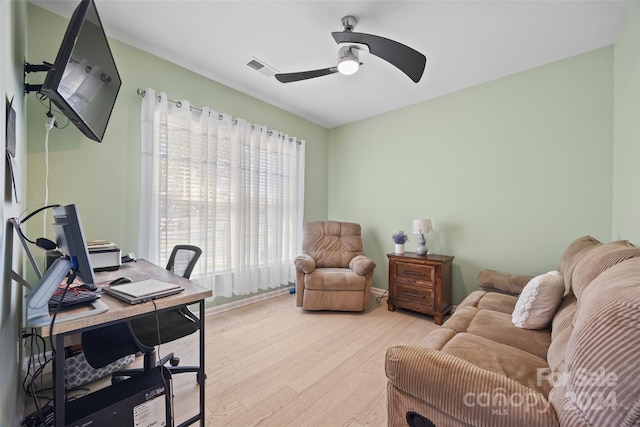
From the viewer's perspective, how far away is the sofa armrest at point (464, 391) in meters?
0.77

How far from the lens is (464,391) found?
2.76 ft

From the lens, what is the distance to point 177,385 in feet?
5.39

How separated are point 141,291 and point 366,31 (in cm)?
241

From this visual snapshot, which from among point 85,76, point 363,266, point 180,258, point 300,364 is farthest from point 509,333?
point 85,76

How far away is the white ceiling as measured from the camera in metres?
1.81

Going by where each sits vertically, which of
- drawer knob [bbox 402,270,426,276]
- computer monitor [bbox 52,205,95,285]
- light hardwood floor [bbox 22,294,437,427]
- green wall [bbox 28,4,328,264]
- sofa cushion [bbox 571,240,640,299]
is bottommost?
light hardwood floor [bbox 22,294,437,427]

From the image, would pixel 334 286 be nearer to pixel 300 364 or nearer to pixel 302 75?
pixel 300 364

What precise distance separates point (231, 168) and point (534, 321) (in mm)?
2940

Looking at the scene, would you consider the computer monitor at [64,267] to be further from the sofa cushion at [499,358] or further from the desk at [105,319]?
the sofa cushion at [499,358]

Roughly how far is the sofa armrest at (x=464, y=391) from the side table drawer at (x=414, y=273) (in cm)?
185

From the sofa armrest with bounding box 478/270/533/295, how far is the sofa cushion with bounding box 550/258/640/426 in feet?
5.23

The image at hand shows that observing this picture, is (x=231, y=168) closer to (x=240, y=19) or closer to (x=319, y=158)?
(x=240, y=19)

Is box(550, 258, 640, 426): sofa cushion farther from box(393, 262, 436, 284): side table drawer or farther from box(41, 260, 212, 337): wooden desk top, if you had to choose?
box(393, 262, 436, 284): side table drawer

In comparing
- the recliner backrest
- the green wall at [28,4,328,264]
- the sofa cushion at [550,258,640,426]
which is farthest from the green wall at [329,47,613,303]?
the green wall at [28,4,328,264]
